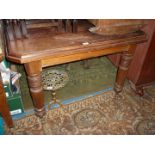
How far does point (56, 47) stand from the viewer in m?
1.11

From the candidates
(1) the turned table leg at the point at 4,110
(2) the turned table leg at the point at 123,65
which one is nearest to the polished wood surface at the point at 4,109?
(1) the turned table leg at the point at 4,110

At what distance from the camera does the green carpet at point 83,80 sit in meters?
1.84

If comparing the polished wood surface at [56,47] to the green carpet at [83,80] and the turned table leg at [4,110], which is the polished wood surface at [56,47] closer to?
the turned table leg at [4,110]

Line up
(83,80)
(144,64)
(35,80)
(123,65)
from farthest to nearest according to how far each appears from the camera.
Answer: (83,80), (144,64), (123,65), (35,80)

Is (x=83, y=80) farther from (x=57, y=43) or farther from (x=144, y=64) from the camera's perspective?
(x=57, y=43)

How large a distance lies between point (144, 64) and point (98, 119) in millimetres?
696

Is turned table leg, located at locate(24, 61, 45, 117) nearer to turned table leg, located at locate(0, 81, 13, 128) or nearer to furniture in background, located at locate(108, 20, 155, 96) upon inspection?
turned table leg, located at locate(0, 81, 13, 128)

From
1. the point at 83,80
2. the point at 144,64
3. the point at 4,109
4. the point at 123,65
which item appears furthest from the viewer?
the point at 83,80

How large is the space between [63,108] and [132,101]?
2.37 feet

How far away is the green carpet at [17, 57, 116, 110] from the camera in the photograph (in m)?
1.84

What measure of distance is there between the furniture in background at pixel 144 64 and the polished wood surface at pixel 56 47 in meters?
0.24

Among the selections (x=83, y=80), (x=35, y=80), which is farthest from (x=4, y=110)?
(x=83, y=80)

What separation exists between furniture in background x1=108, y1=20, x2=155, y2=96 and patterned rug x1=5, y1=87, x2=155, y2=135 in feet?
0.55
